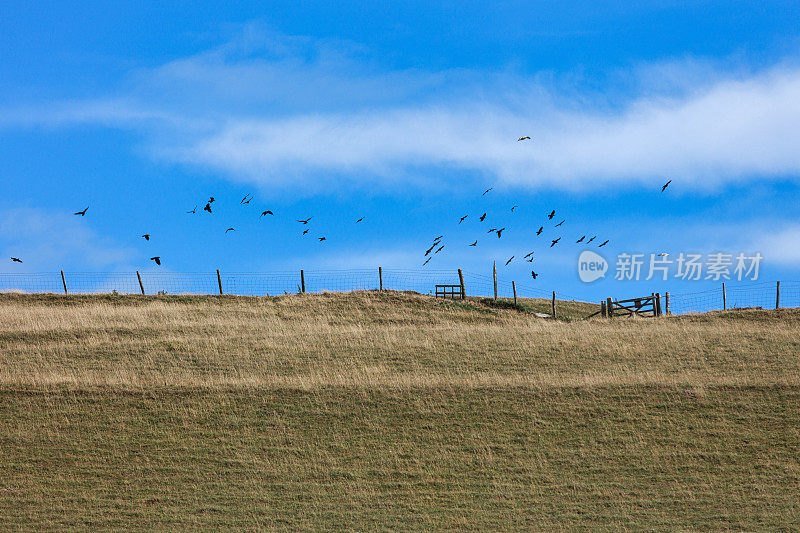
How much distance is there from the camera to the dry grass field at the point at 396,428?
62.1 ft

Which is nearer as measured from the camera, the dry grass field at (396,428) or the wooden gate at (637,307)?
the dry grass field at (396,428)

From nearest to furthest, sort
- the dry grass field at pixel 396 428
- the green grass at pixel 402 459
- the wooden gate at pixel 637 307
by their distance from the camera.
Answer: the green grass at pixel 402 459 → the dry grass field at pixel 396 428 → the wooden gate at pixel 637 307

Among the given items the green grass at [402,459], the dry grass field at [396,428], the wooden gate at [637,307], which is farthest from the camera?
the wooden gate at [637,307]

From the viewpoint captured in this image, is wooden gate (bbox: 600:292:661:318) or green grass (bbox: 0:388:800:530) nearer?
green grass (bbox: 0:388:800:530)

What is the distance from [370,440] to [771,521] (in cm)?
1092

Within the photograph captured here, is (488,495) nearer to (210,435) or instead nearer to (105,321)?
(210,435)

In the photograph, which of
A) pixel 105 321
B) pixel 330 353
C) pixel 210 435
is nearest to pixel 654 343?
pixel 330 353

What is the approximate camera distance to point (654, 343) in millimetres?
35125

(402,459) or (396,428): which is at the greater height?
(396,428)

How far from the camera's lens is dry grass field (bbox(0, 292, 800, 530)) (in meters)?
18.9

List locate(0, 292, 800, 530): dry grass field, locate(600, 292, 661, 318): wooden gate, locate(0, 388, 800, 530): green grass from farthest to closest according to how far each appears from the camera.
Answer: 1. locate(600, 292, 661, 318): wooden gate
2. locate(0, 292, 800, 530): dry grass field
3. locate(0, 388, 800, 530): green grass

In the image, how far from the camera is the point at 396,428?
23.8 meters

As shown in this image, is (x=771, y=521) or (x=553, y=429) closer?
(x=771, y=521)

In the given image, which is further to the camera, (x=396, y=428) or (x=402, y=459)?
(x=396, y=428)
